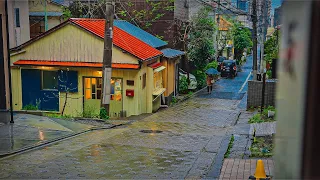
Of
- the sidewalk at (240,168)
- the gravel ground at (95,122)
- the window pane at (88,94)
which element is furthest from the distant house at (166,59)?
the sidewalk at (240,168)

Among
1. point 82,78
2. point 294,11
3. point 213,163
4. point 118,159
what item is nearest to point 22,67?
point 82,78

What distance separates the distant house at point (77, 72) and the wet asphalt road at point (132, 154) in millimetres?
2875

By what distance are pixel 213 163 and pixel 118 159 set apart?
2469 millimetres

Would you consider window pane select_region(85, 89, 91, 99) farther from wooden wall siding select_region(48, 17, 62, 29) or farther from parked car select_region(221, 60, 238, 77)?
parked car select_region(221, 60, 238, 77)

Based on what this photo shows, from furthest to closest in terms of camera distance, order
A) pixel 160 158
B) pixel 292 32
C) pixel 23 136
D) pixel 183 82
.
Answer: pixel 183 82
pixel 23 136
pixel 160 158
pixel 292 32

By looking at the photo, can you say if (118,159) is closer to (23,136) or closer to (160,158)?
(160,158)

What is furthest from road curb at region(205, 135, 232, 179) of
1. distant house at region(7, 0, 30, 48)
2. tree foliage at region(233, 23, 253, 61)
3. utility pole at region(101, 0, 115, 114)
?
tree foliage at region(233, 23, 253, 61)

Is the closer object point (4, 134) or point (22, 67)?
point (4, 134)

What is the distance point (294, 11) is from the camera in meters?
1.82

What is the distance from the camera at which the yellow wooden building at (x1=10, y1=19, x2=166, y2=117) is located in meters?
19.8

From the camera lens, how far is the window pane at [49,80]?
67.6ft

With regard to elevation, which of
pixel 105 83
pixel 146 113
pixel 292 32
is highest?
pixel 292 32

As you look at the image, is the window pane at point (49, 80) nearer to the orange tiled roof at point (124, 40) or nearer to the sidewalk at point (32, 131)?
the orange tiled roof at point (124, 40)

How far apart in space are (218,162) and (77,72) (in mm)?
12081
